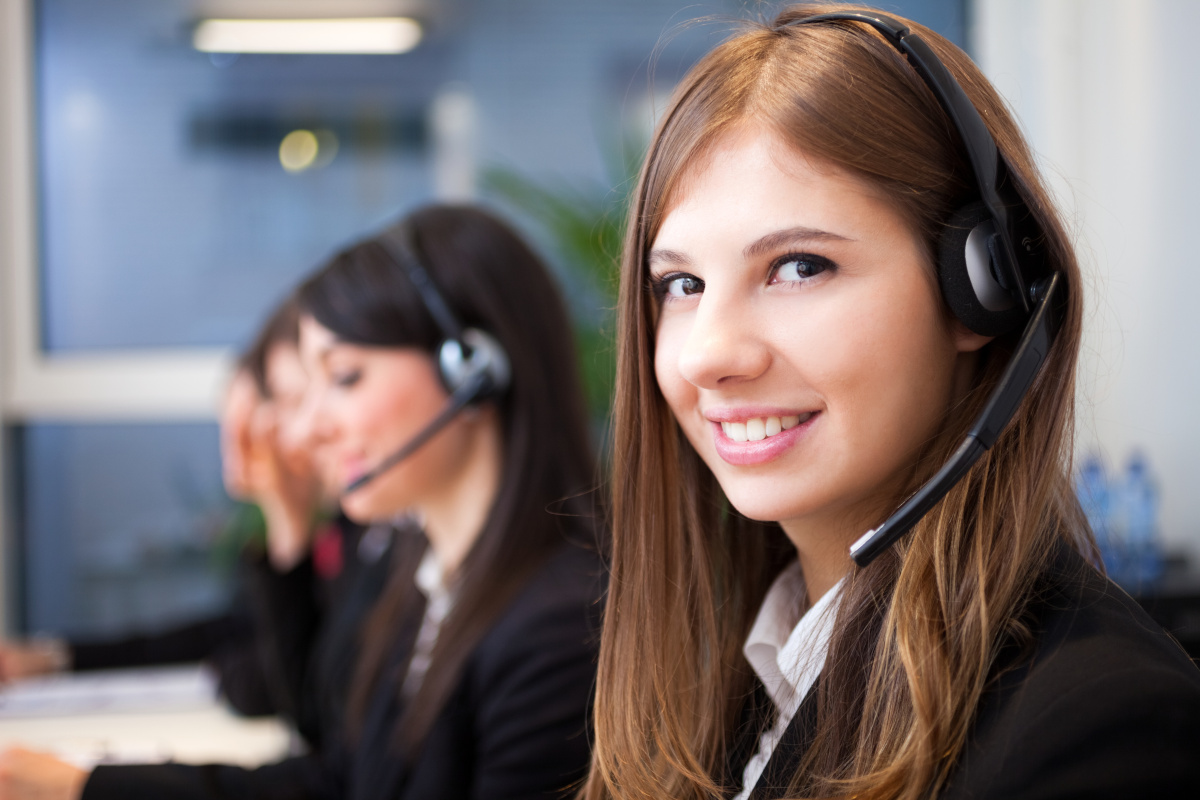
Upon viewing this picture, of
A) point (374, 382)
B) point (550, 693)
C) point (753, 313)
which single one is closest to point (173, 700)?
point (374, 382)

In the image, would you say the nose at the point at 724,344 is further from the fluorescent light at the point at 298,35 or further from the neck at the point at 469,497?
the fluorescent light at the point at 298,35

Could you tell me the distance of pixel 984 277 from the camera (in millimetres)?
617

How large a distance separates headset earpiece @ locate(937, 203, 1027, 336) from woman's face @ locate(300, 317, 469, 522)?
2.76 ft

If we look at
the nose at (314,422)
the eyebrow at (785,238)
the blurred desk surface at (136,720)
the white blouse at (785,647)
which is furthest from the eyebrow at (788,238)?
the blurred desk surface at (136,720)

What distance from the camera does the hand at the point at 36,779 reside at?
1.13 metres

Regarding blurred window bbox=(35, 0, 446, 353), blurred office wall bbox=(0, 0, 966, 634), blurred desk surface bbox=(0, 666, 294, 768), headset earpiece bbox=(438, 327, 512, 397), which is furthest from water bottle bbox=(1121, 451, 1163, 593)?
blurred window bbox=(35, 0, 446, 353)

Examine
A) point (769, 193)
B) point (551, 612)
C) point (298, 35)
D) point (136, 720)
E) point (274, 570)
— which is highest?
point (298, 35)

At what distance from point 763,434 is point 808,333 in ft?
0.26

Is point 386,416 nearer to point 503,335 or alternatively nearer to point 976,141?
point 503,335

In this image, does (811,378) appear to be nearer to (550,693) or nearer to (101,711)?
(550,693)

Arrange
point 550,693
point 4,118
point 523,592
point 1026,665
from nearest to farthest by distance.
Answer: point 1026,665 → point 550,693 → point 523,592 → point 4,118

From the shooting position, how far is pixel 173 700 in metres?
1.95

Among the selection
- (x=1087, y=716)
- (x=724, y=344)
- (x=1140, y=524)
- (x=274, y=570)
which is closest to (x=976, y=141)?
(x=724, y=344)

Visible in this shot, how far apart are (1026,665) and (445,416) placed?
0.87m
